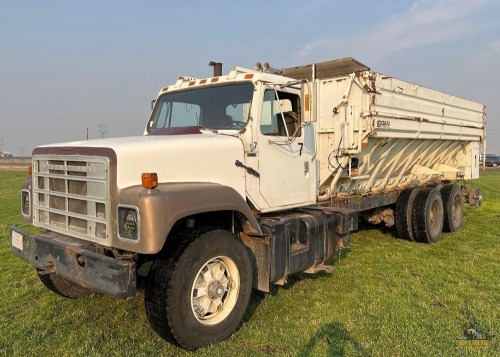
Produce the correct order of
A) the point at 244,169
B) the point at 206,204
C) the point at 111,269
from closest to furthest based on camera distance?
the point at 111,269, the point at 206,204, the point at 244,169

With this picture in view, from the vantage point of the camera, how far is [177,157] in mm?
3975

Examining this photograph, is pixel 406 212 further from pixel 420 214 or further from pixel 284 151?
pixel 284 151

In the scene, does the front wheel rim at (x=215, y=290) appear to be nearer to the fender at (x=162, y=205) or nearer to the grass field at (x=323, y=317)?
the grass field at (x=323, y=317)

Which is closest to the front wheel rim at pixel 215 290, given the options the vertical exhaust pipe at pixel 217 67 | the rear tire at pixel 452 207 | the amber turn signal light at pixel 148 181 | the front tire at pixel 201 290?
the front tire at pixel 201 290

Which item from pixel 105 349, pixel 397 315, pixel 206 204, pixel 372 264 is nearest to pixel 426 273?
pixel 372 264

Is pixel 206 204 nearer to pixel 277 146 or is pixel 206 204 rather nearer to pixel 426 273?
pixel 277 146

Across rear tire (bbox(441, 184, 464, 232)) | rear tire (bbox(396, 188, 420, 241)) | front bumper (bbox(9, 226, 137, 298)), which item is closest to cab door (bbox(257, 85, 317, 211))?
front bumper (bbox(9, 226, 137, 298))

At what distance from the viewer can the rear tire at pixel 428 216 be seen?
8.26 m

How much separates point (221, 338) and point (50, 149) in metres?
2.50

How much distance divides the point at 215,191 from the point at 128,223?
85 cm

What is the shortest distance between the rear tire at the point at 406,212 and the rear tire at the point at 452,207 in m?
1.32

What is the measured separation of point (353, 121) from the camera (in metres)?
6.25

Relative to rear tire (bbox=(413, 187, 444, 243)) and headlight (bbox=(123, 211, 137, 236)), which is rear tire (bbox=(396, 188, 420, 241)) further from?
headlight (bbox=(123, 211, 137, 236))

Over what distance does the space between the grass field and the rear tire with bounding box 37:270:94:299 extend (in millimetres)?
100
